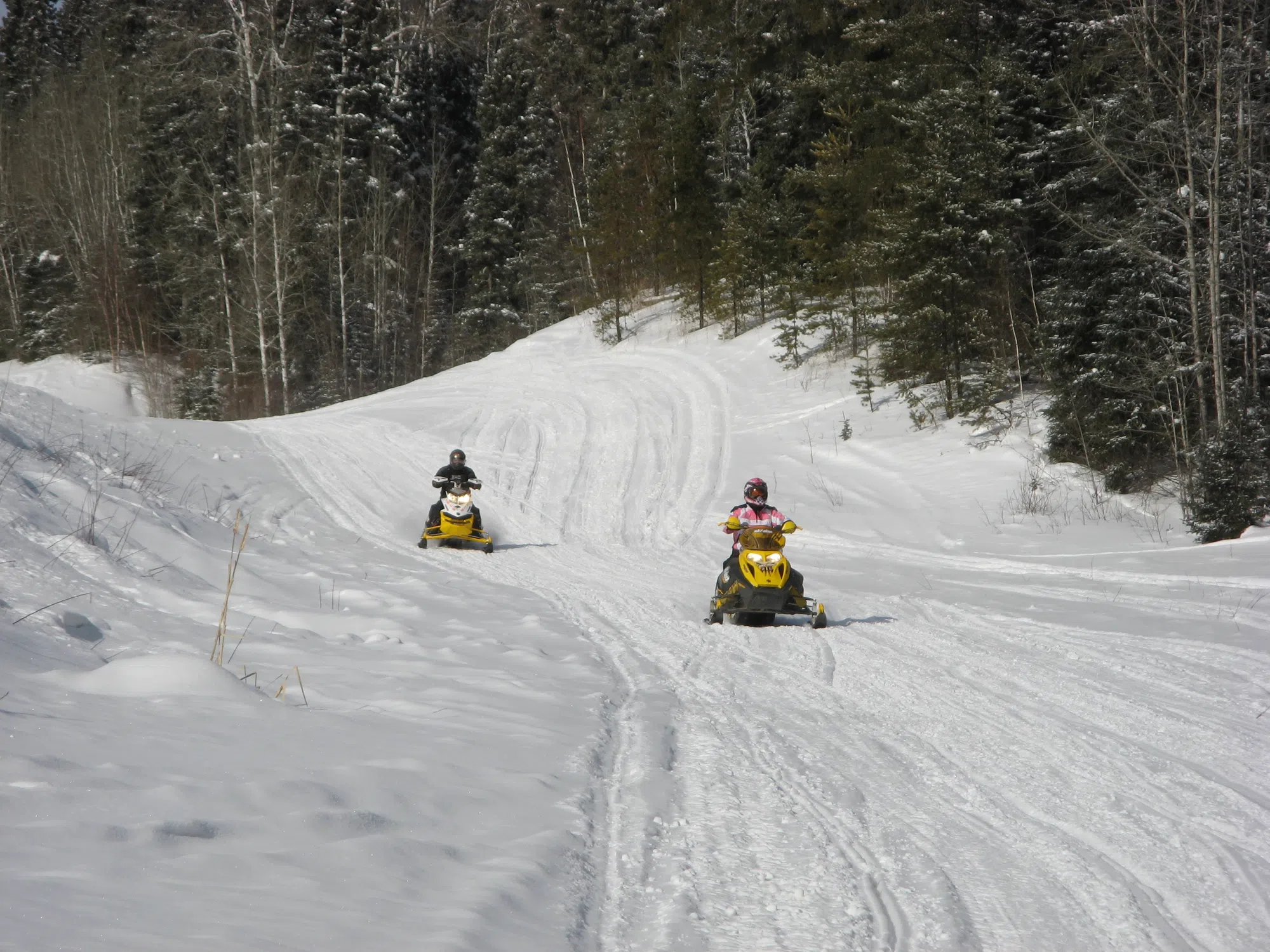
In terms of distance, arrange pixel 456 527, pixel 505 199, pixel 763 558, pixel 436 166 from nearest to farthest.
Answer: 1. pixel 763 558
2. pixel 456 527
3. pixel 505 199
4. pixel 436 166

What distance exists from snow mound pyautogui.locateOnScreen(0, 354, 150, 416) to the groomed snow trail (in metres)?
25.6

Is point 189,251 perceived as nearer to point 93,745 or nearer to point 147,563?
point 147,563

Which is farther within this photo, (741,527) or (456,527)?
(456,527)

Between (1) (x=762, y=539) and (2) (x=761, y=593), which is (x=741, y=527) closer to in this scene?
(1) (x=762, y=539)

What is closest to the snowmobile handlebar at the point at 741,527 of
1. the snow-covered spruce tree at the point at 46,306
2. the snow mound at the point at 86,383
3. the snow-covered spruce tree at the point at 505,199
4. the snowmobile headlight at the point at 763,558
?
the snowmobile headlight at the point at 763,558

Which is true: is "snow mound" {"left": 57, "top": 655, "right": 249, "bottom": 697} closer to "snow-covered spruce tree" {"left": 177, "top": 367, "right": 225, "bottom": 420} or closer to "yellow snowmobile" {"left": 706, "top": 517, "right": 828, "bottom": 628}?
"yellow snowmobile" {"left": 706, "top": 517, "right": 828, "bottom": 628}

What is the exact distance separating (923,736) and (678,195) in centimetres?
2736

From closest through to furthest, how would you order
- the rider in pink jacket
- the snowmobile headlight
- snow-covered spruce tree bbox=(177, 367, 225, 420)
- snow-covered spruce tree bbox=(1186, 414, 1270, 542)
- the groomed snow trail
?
the groomed snow trail, the snowmobile headlight, the rider in pink jacket, snow-covered spruce tree bbox=(1186, 414, 1270, 542), snow-covered spruce tree bbox=(177, 367, 225, 420)

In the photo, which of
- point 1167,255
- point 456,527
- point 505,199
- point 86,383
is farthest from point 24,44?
point 1167,255

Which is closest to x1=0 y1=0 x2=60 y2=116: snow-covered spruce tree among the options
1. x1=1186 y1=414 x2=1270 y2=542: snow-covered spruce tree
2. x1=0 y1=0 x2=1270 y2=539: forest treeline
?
x1=0 y1=0 x2=1270 y2=539: forest treeline

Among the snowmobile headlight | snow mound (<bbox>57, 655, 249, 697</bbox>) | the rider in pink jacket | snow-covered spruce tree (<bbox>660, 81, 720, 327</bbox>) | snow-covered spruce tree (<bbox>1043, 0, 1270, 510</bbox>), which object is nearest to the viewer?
snow mound (<bbox>57, 655, 249, 697</bbox>)

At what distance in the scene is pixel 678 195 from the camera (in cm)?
3014

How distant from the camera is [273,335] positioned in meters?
36.2

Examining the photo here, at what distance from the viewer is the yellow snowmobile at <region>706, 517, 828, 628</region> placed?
27.4 feet
